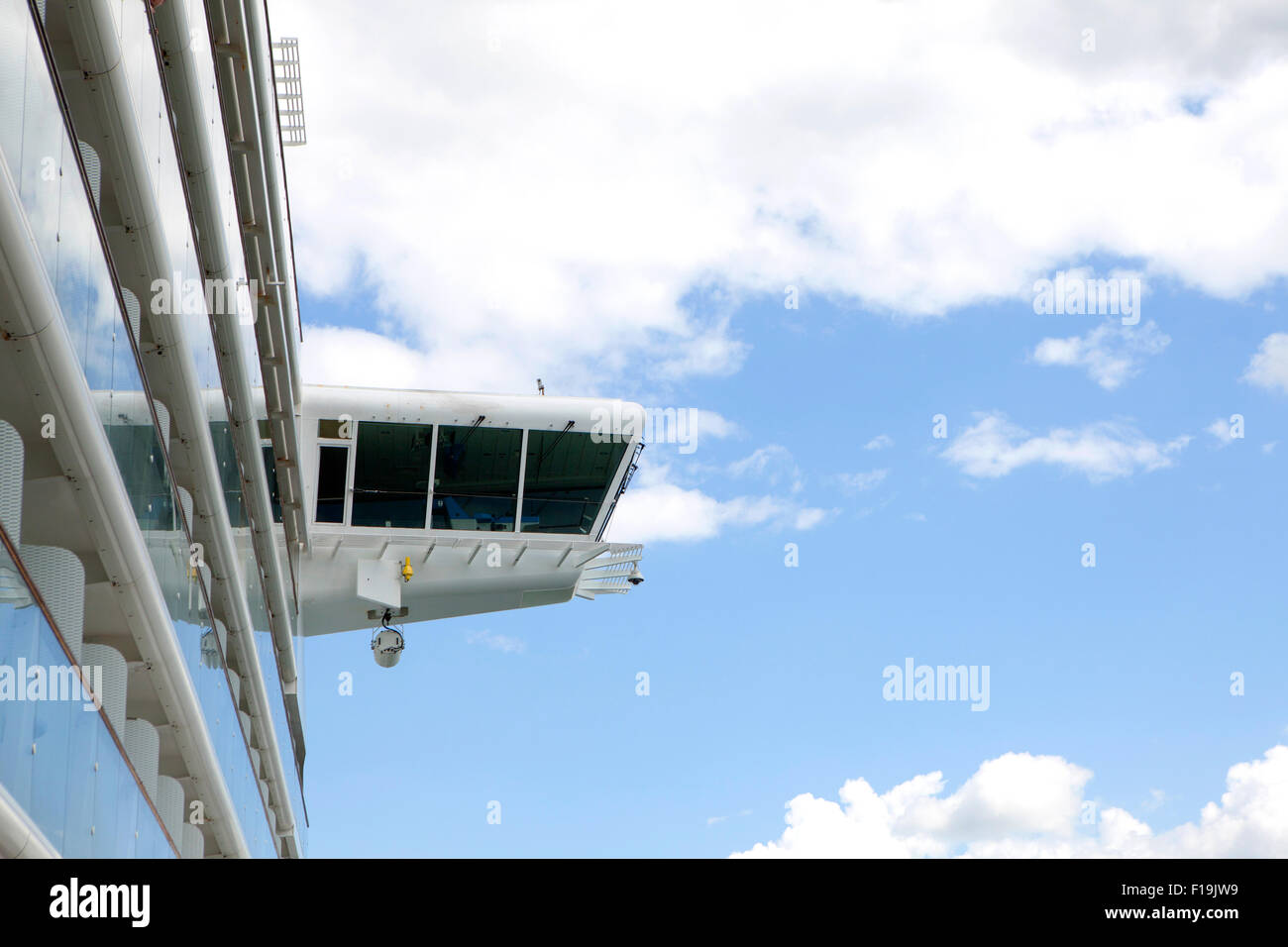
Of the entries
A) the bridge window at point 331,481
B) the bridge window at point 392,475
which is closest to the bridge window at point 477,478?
the bridge window at point 392,475

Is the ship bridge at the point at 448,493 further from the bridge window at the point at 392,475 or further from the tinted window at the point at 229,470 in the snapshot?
the tinted window at the point at 229,470

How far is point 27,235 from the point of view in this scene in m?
6.81

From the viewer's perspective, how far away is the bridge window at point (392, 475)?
23391mm

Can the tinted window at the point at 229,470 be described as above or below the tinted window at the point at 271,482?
below

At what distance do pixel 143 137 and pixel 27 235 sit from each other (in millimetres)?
3431

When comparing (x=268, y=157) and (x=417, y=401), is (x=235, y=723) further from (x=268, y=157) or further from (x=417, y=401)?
(x=417, y=401)

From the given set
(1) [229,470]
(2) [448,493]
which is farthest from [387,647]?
(1) [229,470]

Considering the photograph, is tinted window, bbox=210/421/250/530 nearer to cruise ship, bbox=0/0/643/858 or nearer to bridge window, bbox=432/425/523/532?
cruise ship, bbox=0/0/643/858

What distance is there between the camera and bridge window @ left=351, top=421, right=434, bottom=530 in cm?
2339

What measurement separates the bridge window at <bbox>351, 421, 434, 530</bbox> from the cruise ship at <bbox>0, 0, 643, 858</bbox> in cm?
3

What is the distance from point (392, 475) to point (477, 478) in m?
1.25

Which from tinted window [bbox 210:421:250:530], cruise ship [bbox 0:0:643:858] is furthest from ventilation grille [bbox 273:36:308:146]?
tinted window [bbox 210:421:250:530]

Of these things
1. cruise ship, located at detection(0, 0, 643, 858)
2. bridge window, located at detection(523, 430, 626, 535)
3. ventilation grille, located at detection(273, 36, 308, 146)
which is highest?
ventilation grille, located at detection(273, 36, 308, 146)

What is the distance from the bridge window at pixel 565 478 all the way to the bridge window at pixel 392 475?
1.57 m
